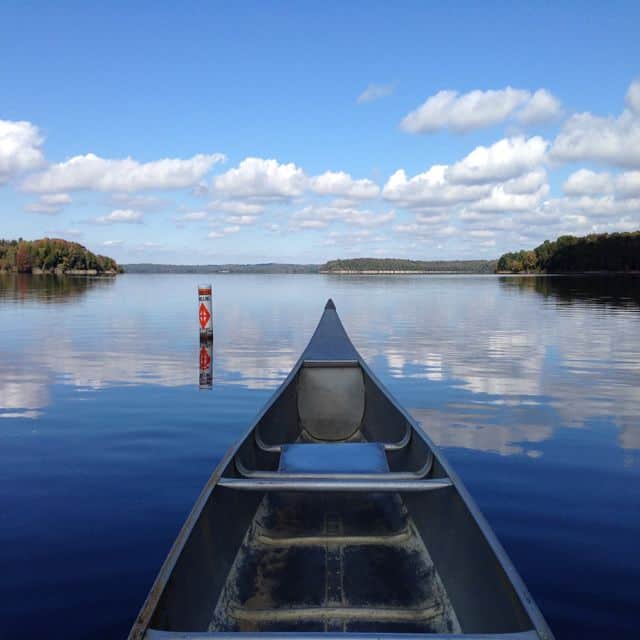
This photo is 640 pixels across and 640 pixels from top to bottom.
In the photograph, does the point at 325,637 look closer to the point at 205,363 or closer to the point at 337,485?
the point at 337,485

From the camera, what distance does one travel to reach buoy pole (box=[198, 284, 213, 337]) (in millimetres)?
19377

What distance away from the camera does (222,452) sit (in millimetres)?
8266

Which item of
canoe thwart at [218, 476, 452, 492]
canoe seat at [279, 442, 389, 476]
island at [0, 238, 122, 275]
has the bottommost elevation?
canoe seat at [279, 442, 389, 476]

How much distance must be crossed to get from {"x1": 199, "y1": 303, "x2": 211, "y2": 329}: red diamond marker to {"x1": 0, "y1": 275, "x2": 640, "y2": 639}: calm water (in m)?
0.94

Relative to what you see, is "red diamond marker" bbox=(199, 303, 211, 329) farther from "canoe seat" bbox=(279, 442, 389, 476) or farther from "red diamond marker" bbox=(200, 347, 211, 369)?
"canoe seat" bbox=(279, 442, 389, 476)

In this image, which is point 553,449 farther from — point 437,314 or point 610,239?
point 610,239

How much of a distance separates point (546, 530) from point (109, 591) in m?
4.25

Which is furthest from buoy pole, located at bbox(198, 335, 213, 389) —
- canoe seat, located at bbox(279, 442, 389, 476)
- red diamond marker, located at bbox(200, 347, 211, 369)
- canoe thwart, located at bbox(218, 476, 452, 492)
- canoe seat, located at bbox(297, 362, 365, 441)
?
canoe thwart, located at bbox(218, 476, 452, 492)

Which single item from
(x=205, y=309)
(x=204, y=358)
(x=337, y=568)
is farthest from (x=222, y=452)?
(x=205, y=309)

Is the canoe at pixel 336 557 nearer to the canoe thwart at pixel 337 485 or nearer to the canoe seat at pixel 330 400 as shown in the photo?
the canoe thwart at pixel 337 485

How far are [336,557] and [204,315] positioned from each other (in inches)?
641

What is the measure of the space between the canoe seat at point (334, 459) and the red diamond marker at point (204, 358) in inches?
385

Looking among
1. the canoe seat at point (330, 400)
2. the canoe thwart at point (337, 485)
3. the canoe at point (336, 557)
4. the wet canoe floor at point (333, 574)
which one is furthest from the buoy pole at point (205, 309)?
the canoe thwart at point (337, 485)

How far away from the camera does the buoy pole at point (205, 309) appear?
63.6 ft
